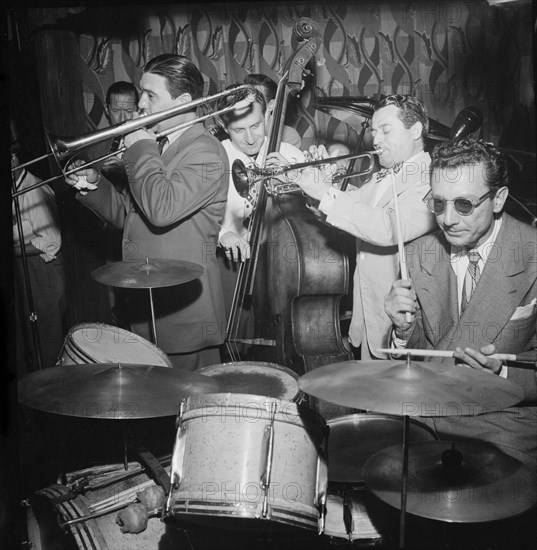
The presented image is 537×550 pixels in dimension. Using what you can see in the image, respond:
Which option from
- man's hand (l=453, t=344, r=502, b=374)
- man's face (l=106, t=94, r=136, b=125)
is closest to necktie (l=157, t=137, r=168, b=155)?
man's face (l=106, t=94, r=136, b=125)

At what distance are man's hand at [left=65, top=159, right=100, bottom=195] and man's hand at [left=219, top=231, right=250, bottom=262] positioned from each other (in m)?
0.71

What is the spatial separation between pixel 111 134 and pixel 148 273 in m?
0.67

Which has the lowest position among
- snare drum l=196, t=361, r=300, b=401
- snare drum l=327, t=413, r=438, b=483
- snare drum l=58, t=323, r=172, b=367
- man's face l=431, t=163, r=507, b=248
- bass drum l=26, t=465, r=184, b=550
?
bass drum l=26, t=465, r=184, b=550

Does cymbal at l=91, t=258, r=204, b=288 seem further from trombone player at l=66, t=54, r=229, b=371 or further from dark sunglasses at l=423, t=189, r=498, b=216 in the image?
dark sunglasses at l=423, t=189, r=498, b=216

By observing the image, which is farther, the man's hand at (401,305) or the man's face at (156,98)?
the man's face at (156,98)

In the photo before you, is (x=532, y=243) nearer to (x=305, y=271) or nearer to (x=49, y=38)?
(x=305, y=271)

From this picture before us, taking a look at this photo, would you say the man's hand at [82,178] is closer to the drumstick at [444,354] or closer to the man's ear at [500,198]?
the drumstick at [444,354]

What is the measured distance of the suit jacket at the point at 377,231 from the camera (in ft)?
8.91

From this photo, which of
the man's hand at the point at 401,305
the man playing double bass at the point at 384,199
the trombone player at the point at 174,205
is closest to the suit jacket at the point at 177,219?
the trombone player at the point at 174,205

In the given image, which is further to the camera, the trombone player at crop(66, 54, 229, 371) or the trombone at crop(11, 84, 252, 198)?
the trombone player at crop(66, 54, 229, 371)

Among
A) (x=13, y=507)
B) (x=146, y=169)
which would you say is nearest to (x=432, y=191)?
(x=146, y=169)

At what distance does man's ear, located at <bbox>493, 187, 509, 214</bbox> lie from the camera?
2551mm

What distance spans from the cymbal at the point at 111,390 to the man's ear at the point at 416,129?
5.03ft

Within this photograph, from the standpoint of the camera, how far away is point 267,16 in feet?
9.18
